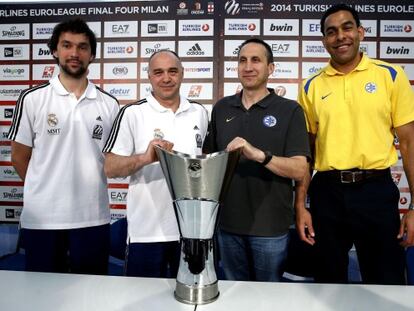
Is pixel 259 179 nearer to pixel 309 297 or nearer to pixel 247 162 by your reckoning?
pixel 247 162

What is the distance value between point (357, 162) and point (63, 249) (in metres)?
1.33

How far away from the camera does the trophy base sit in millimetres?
827

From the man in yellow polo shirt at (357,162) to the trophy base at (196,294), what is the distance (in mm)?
712

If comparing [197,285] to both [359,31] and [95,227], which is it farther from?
[359,31]

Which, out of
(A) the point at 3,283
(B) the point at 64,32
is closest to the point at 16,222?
(B) the point at 64,32

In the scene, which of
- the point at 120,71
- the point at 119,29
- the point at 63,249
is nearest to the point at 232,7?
the point at 119,29

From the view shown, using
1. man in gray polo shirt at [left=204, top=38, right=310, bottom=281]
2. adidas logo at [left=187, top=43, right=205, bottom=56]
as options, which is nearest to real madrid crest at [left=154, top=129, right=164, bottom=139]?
man in gray polo shirt at [left=204, top=38, right=310, bottom=281]

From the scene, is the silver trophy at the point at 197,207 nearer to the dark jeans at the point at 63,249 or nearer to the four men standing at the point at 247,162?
the four men standing at the point at 247,162

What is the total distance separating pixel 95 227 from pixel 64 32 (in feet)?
2.92

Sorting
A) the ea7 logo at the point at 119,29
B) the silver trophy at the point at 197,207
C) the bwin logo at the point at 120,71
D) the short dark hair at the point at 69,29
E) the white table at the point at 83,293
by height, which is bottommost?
the white table at the point at 83,293

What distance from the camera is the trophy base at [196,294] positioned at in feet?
2.71

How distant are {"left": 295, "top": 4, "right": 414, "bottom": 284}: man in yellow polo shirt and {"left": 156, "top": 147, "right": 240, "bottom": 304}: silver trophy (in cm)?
72

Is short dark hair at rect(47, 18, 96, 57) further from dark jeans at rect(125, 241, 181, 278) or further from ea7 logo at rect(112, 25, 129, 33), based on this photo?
ea7 logo at rect(112, 25, 129, 33)

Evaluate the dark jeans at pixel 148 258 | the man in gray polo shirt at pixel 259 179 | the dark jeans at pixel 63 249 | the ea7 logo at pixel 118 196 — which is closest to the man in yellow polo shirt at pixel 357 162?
the man in gray polo shirt at pixel 259 179
